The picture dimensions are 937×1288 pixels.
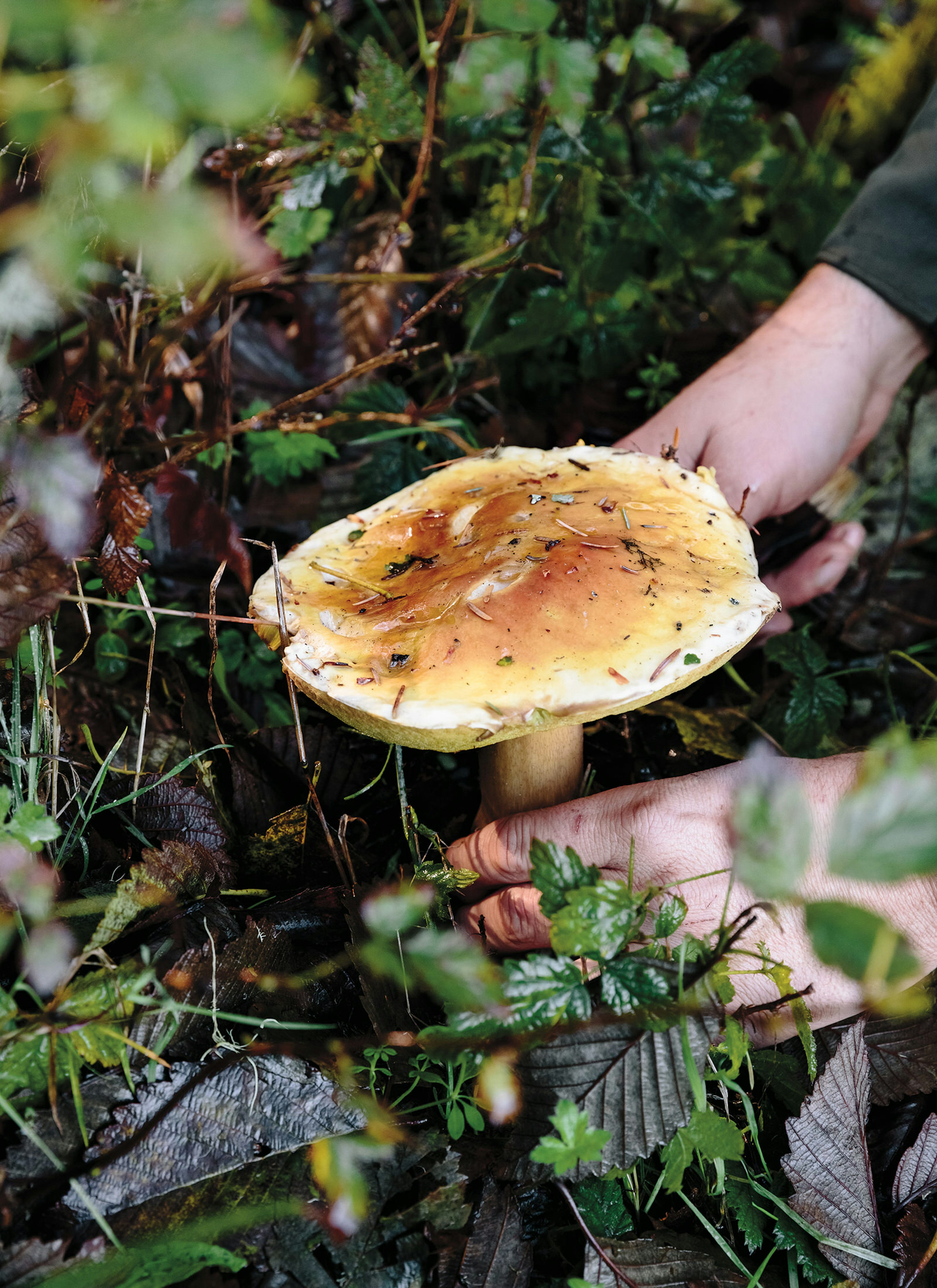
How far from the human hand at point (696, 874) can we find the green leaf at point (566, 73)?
6.28 ft

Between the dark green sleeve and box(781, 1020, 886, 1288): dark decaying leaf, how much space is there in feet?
8.03

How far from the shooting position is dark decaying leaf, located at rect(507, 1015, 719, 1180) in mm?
1306

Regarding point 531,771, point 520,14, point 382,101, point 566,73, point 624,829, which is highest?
point 520,14

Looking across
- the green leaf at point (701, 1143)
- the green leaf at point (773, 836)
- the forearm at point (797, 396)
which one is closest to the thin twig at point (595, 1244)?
the green leaf at point (701, 1143)

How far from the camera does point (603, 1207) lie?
4.58 ft

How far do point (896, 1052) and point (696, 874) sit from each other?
0.64 meters

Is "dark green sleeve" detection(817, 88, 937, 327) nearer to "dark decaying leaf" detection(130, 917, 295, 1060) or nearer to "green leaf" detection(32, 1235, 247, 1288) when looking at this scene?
"dark decaying leaf" detection(130, 917, 295, 1060)

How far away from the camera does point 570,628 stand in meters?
1.38

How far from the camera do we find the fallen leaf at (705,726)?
2.07 meters

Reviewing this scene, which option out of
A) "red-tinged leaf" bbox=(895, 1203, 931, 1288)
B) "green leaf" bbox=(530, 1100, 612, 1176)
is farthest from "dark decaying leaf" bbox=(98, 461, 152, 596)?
"red-tinged leaf" bbox=(895, 1203, 931, 1288)

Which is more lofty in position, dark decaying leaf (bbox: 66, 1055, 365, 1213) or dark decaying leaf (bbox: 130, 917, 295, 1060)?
dark decaying leaf (bbox: 130, 917, 295, 1060)

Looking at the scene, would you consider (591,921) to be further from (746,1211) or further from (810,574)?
(810,574)

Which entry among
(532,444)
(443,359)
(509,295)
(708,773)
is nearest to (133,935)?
(708,773)

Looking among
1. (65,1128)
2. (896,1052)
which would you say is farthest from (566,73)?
(65,1128)
